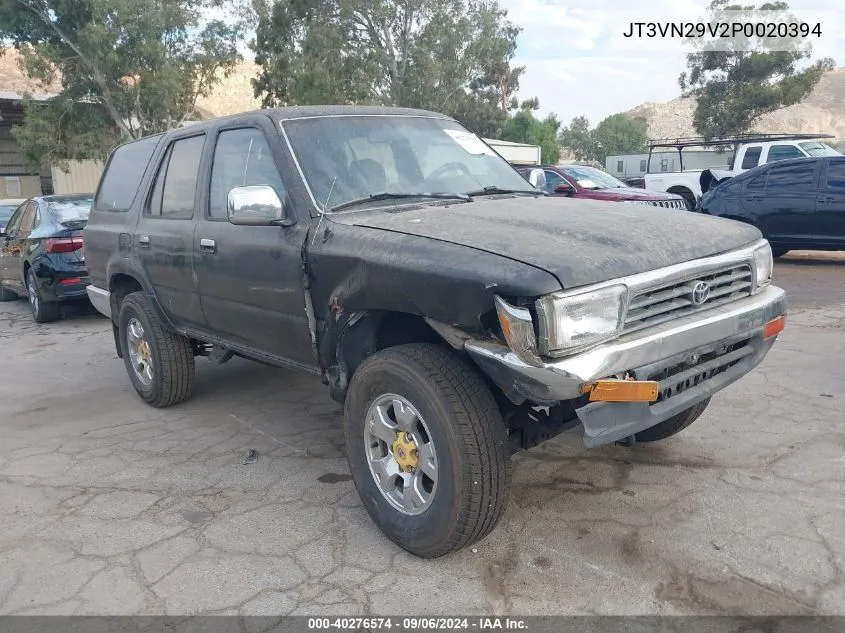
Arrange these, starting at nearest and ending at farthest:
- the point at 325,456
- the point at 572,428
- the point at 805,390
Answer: the point at 572,428 → the point at 325,456 → the point at 805,390

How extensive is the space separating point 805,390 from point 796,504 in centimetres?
185

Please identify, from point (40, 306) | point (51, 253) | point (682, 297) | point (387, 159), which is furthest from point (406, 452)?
point (40, 306)

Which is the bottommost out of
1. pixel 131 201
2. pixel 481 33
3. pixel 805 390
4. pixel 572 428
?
pixel 805 390

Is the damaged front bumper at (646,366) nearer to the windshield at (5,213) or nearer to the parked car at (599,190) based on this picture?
the parked car at (599,190)

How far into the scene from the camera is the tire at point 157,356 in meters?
4.86

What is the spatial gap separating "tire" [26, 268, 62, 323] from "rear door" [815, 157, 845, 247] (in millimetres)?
10027

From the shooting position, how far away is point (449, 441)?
2.68 metres

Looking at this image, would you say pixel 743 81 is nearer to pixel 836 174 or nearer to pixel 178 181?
pixel 836 174

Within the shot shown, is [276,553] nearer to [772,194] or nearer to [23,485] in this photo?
[23,485]

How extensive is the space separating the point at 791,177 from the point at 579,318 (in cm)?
936

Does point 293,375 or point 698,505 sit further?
point 293,375

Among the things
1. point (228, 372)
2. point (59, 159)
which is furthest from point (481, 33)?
point (228, 372)

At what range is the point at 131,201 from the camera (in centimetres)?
507

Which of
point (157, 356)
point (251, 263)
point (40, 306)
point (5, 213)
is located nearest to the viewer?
point (251, 263)
